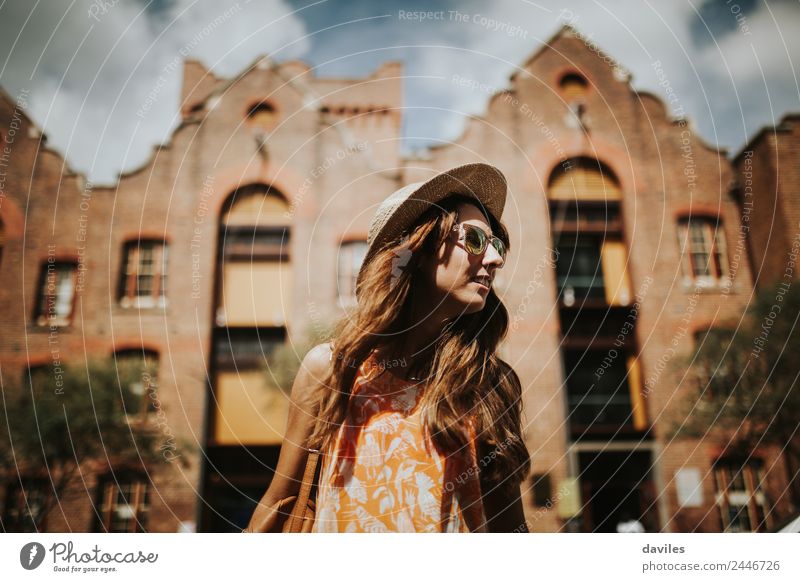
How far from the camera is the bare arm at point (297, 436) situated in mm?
1716

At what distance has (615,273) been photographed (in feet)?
34.2

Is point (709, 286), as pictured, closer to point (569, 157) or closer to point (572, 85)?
point (569, 157)

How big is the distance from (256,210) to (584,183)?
549 cm

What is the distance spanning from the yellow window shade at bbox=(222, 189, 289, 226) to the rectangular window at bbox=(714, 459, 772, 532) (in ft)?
25.8

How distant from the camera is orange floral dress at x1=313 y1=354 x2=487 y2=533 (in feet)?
5.56

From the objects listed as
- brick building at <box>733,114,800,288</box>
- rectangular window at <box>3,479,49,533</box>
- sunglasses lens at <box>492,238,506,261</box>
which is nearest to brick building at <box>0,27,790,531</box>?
brick building at <box>733,114,800,288</box>

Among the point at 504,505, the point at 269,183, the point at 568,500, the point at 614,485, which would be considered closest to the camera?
the point at 504,505

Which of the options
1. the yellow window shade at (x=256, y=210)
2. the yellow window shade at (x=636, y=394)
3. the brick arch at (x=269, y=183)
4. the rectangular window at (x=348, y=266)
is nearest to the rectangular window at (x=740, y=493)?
the yellow window shade at (x=636, y=394)

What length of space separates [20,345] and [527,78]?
9286 mm

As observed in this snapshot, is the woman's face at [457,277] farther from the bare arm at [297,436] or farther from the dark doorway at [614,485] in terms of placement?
the dark doorway at [614,485]

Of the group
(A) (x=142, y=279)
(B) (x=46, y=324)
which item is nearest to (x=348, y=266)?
(A) (x=142, y=279)

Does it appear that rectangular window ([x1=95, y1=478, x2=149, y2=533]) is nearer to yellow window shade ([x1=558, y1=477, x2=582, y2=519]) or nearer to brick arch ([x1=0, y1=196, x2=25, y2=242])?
brick arch ([x1=0, y1=196, x2=25, y2=242])

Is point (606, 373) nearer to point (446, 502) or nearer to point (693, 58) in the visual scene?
point (693, 58)

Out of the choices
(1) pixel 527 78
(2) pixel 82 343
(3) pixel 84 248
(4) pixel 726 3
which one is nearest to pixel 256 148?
(3) pixel 84 248
